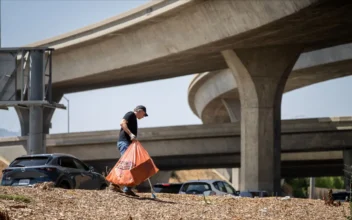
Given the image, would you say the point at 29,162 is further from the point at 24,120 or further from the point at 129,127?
the point at 24,120

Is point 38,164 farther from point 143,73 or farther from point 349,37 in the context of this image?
point 143,73

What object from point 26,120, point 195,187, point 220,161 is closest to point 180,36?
point 195,187

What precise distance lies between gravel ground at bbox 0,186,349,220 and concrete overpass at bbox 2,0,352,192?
19.7 meters

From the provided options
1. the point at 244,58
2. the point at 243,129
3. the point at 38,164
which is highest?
the point at 244,58

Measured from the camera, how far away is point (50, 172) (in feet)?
81.9

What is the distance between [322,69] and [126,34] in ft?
61.2

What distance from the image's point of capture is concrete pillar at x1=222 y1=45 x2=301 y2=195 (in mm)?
51344

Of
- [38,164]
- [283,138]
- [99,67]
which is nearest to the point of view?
[38,164]

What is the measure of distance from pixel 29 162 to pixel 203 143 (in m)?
40.0

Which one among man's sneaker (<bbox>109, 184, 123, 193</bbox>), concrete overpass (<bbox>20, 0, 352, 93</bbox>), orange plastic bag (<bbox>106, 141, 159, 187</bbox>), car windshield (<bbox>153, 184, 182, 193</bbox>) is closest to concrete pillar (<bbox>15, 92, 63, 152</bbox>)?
concrete overpass (<bbox>20, 0, 352, 93</bbox>)

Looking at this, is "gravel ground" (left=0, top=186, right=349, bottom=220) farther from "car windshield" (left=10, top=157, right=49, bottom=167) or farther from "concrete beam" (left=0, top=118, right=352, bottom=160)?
"concrete beam" (left=0, top=118, right=352, bottom=160)

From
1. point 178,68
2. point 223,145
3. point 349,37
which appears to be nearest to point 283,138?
point 223,145

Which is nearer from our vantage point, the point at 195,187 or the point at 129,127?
the point at 129,127

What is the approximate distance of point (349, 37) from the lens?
50.9m
